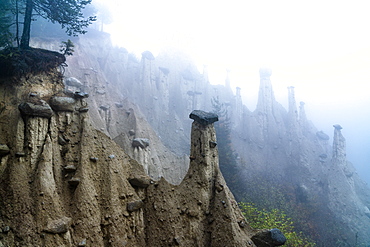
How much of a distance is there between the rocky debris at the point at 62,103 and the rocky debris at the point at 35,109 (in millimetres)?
395

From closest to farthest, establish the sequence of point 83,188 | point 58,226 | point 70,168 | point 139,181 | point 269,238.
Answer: point 58,226, point 83,188, point 70,168, point 269,238, point 139,181

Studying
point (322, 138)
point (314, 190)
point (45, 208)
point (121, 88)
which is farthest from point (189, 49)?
point (45, 208)

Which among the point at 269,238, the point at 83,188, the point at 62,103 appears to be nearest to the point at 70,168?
the point at 83,188

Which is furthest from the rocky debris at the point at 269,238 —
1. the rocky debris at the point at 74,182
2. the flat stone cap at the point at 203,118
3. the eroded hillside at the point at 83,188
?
the rocky debris at the point at 74,182

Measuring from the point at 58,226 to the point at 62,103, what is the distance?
4120mm

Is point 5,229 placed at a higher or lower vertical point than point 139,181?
lower

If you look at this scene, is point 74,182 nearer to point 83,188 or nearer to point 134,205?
point 83,188

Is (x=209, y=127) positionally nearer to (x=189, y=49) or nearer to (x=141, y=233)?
(x=141, y=233)

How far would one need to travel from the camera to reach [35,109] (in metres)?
6.95

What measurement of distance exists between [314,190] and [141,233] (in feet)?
109

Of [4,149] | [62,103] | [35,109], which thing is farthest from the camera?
[62,103]

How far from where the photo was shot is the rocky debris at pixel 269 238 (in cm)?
727

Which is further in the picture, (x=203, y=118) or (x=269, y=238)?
(x=203, y=118)

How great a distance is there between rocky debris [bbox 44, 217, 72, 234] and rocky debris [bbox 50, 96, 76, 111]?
3.76m
